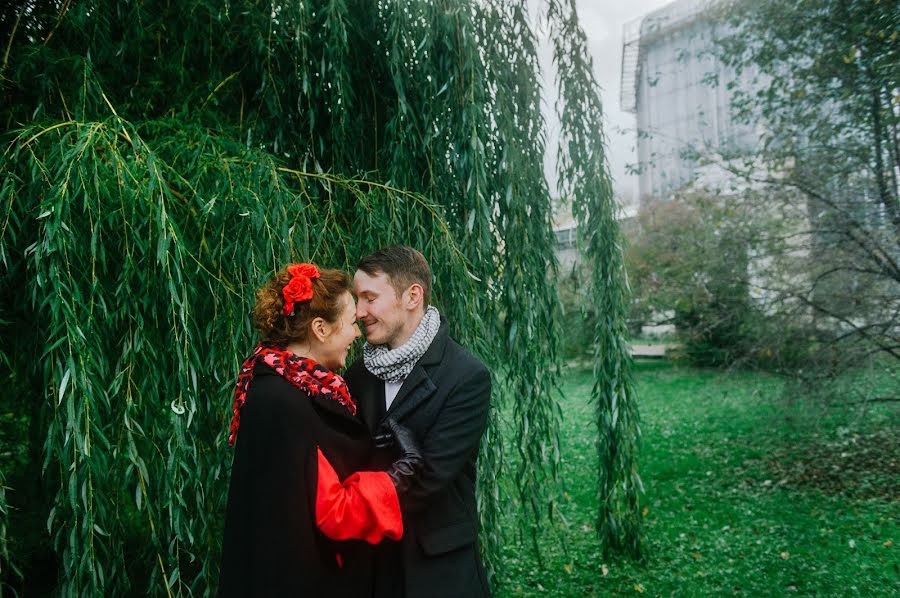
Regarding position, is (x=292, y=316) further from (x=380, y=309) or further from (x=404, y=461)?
(x=404, y=461)

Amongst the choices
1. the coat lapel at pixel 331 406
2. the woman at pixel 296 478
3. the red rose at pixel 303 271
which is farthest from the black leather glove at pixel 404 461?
the red rose at pixel 303 271

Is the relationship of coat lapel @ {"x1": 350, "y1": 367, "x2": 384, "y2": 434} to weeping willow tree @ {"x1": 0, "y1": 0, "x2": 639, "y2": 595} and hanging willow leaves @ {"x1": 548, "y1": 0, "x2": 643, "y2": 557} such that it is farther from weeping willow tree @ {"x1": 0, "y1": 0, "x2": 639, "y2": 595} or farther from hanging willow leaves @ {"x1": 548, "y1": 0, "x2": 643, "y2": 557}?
hanging willow leaves @ {"x1": 548, "y1": 0, "x2": 643, "y2": 557}

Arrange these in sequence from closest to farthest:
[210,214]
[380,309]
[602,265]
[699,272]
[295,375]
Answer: [295,375], [380,309], [210,214], [602,265], [699,272]

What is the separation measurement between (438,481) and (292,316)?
58 centimetres

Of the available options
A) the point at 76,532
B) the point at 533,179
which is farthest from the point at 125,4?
the point at 76,532

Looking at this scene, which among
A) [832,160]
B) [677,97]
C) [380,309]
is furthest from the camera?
[677,97]

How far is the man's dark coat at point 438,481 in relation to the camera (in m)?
1.72

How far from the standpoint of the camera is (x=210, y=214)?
89.0 inches

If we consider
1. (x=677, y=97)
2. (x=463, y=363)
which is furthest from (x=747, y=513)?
(x=677, y=97)

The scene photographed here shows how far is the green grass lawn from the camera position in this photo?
4.37 meters

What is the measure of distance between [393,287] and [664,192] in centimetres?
1161

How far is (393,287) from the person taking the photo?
1.92 metres

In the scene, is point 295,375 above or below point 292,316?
below

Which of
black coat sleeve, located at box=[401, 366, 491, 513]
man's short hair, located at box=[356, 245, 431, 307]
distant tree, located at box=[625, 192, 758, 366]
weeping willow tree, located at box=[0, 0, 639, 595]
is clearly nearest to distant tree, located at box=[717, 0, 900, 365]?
distant tree, located at box=[625, 192, 758, 366]
